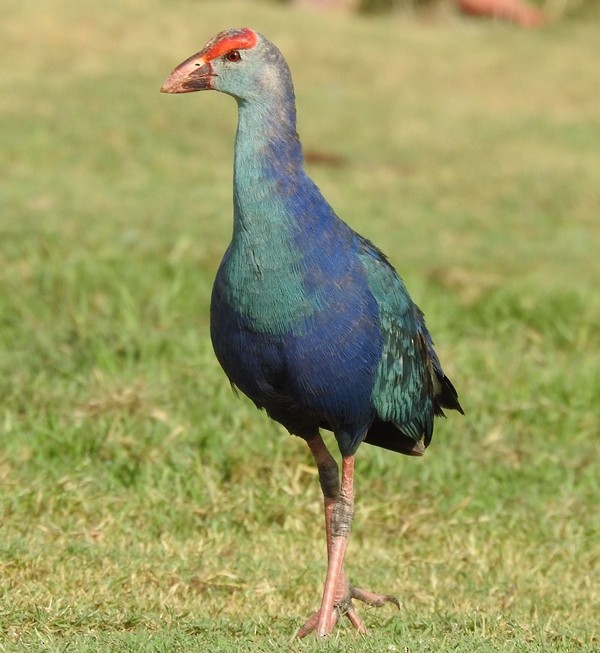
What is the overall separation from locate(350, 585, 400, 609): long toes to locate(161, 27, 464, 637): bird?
0.15 metres

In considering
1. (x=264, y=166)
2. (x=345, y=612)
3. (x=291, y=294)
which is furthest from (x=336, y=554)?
(x=264, y=166)

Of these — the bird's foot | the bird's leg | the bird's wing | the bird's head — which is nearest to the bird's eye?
the bird's head

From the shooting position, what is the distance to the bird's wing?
3838 millimetres

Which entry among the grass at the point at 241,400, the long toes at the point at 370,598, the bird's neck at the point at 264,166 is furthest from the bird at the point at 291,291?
the grass at the point at 241,400

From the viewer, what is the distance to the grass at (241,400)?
13.7ft

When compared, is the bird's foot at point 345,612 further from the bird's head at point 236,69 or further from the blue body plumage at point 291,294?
the bird's head at point 236,69

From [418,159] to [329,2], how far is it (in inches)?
388

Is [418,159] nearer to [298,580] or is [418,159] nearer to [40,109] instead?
[40,109]

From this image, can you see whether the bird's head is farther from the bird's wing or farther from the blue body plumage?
the bird's wing

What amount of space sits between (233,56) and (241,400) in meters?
2.30

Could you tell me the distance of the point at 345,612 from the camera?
3986 mm

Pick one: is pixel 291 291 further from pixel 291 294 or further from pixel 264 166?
pixel 264 166

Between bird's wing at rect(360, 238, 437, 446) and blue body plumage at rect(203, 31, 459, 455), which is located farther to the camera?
bird's wing at rect(360, 238, 437, 446)

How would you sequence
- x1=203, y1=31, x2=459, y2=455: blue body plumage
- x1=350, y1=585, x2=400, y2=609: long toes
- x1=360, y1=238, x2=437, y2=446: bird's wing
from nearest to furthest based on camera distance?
x1=203, y1=31, x2=459, y2=455: blue body plumage < x1=360, y1=238, x2=437, y2=446: bird's wing < x1=350, y1=585, x2=400, y2=609: long toes
